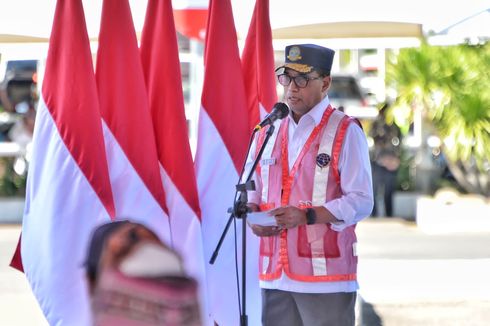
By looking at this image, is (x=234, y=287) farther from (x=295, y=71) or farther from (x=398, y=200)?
(x=398, y=200)

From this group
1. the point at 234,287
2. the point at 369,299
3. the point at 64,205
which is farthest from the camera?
the point at 369,299

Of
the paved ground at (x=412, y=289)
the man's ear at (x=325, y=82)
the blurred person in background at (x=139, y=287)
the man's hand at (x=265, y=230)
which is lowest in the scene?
the paved ground at (x=412, y=289)

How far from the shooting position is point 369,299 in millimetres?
7461

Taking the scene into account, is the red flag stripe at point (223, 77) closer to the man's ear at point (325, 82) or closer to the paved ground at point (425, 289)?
the man's ear at point (325, 82)

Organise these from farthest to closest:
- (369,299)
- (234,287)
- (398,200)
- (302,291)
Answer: (398,200), (369,299), (234,287), (302,291)

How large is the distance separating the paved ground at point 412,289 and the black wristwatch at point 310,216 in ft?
9.71

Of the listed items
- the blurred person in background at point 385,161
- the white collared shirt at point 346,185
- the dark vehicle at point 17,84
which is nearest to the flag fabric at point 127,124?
the white collared shirt at point 346,185

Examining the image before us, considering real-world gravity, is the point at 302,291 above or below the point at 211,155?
below

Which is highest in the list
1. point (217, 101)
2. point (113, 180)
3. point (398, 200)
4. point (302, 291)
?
point (217, 101)

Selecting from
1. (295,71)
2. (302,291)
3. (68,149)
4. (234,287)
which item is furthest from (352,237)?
(68,149)

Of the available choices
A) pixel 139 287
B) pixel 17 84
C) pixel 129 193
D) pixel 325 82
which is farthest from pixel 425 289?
pixel 17 84

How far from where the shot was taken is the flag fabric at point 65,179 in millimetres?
4938

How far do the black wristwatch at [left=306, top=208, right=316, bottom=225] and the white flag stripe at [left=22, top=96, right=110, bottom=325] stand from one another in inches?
44.8

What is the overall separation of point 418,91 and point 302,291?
38.6 feet
